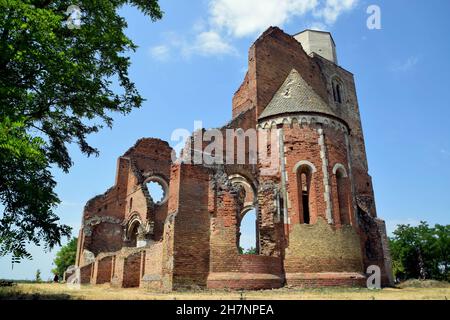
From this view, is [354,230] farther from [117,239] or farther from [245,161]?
[117,239]

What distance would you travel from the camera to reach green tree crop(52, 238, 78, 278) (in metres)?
40.2

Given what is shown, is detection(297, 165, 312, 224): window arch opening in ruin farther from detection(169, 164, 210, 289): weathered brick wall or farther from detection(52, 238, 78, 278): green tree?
detection(52, 238, 78, 278): green tree

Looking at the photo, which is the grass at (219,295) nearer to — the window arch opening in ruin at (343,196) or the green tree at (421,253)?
the window arch opening in ruin at (343,196)

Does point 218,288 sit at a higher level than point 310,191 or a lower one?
lower

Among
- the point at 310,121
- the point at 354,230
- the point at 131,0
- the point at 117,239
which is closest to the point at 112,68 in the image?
the point at 131,0

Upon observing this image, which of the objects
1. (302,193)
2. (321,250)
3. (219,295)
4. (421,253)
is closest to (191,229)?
(219,295)

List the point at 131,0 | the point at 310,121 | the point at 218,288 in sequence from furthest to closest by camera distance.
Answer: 1. the point at 310,121
2. the point at 218,288
3. the point at 131,0

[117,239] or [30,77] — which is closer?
[30,77]

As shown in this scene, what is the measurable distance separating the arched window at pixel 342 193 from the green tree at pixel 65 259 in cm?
3424

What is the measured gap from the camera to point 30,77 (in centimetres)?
758

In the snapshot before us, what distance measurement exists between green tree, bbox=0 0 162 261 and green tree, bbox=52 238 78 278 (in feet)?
115

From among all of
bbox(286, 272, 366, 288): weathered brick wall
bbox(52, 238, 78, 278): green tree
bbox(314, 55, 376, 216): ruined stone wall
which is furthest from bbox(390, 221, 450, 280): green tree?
bbox(52, 238, 78, 278): green tree

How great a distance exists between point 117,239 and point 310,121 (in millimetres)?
15369

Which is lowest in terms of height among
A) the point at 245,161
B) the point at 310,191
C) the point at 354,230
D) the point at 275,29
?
the point at 354,230
